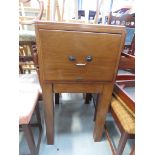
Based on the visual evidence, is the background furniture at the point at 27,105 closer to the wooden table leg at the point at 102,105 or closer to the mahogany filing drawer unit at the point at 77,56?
the mahogany filing drawer unit at the point at 77,56

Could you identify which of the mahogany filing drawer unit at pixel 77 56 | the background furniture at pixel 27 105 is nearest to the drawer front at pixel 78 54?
the mahogany filing drawer unit at pixel 77 56

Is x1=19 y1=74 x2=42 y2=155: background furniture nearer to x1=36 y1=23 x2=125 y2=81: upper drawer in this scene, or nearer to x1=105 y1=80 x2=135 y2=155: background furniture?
x1=36 y1=23 x2=125 y2=81: upper drawer

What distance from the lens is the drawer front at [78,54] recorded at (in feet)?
1.98

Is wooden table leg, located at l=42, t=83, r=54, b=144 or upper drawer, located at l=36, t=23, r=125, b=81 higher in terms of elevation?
upper drawer, located at l=36, t=23, r=125, b=81

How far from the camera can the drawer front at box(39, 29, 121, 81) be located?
0.60 metres

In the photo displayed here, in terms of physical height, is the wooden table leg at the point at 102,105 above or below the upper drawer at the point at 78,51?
below

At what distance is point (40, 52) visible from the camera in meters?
0.63

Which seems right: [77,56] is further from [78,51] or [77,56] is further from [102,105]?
[102,105]

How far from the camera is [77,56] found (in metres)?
0.65

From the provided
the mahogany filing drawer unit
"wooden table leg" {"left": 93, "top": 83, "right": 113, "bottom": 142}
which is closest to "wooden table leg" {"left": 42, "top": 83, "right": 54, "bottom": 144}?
the mahogany filing drawer unit

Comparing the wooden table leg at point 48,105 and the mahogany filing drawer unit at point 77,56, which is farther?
the wooden table leg at point 48,105

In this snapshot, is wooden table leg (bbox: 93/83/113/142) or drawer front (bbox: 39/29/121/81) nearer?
drawer front (bbox: 39/29/121/81)

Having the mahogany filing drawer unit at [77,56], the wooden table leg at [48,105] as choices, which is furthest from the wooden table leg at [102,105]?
the wooden table leg at [48,105]
